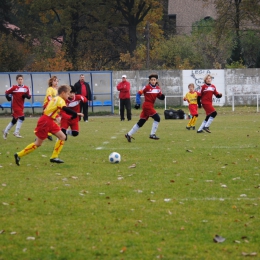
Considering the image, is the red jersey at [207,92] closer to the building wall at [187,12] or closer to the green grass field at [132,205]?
the green grass field at [132,205]

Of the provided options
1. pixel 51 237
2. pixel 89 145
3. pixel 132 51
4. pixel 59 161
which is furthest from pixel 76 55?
pixel 51 237

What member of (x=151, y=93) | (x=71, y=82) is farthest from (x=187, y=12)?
(x=151, y=93)

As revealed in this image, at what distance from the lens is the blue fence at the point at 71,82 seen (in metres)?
36.4

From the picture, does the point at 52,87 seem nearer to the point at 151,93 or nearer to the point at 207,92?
the point at 151,93

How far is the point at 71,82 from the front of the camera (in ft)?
121

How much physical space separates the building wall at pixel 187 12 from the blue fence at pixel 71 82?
3194cm

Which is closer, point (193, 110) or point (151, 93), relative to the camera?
point (151, 93)

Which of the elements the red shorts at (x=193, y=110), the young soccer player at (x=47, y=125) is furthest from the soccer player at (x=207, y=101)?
the young soccer player at (x=47, y=125)

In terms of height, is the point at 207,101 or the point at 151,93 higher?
the point at 151,93

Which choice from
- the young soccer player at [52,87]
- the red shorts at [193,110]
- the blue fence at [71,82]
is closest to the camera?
the young soccer player at [52,87]

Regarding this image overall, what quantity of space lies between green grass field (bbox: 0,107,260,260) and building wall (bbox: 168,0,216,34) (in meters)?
53.8

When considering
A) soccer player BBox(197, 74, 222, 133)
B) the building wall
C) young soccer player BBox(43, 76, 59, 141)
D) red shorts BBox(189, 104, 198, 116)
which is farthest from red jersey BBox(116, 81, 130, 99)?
the building wall

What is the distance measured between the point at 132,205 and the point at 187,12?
61189 mm

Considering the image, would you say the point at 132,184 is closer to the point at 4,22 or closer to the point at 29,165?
the point at 29,165
